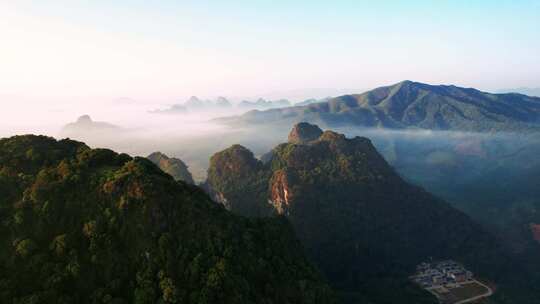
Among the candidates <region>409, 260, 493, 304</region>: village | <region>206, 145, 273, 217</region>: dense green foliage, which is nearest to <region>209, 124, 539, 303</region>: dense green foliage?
<region>206, 145, 273, 217</region>: dense green foliage

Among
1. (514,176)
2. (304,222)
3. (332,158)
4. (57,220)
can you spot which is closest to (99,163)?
(57,220)

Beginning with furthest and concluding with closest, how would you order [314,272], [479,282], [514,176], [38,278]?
[514,176] < [479,282] < [314,272] < [38,278]

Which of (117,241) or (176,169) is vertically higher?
(117,241)

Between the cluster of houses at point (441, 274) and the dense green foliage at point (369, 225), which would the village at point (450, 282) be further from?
the dense green foliage at point (369, 225)

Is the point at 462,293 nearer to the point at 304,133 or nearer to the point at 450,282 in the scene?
the point at 450,282

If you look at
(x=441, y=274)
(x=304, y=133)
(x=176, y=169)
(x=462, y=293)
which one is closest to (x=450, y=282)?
(x=441, y=274)

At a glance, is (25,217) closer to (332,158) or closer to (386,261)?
(386,261)
